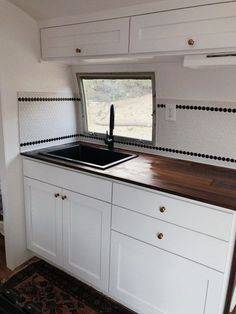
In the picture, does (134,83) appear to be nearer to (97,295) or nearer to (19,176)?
(19,176)

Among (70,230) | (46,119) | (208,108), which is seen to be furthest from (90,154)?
(208,108)

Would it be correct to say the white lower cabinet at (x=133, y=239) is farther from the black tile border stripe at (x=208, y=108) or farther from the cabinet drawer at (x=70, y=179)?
the black tile border stripe at (x=208, y=108)

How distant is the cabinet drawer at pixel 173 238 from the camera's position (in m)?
1.30

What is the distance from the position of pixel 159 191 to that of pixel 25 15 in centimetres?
155

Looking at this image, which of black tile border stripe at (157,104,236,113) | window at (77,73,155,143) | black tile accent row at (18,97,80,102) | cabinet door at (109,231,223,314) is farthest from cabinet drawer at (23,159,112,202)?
black tile border stripe at (157,104,236,113)

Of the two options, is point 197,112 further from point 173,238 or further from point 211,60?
point 173,238

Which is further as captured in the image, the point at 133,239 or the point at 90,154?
the point at 90,154

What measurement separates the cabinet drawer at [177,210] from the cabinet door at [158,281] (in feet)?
0.66

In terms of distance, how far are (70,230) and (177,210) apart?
0.86 meters

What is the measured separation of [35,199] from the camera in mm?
2076

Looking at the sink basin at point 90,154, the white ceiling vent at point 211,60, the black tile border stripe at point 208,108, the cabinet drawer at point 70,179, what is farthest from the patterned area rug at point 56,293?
the white ceiling vent at point 211,60

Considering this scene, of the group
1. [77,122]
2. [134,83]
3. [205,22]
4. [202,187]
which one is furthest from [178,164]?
[77,122]

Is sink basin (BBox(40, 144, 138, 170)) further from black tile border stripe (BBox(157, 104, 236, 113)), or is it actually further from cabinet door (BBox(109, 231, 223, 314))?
cabinet door (BBox(109, 231, 223, 314))

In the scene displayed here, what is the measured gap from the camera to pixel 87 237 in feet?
5.94
